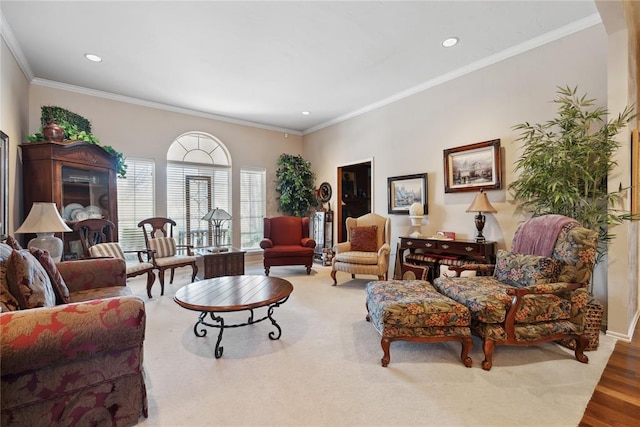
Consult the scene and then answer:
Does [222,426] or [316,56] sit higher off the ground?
[316,56]

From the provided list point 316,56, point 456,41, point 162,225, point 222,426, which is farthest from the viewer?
point 162,225

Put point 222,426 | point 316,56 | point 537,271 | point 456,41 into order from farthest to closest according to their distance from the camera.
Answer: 1. point 316,56
2. point 456,41
3. point 537,271
4. point 222,426

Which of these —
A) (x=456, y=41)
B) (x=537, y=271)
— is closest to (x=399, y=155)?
(x=456, y=41)

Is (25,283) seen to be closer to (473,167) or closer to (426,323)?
(426,323)

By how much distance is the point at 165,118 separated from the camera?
4.89m

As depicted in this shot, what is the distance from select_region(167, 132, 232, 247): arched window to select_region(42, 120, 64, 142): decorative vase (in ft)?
5.47

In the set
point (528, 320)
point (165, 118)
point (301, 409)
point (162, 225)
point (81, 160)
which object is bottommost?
point (301, 409)

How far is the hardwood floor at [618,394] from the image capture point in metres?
1.51

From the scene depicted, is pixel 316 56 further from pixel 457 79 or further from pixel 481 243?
pixel 481 243

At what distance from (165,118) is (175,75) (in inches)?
53.8

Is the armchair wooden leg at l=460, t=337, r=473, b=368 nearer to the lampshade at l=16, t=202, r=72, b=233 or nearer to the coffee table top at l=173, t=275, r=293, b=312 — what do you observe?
the coffee table top at l=173, t=275, r=293, b=312

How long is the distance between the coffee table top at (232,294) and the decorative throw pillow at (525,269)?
6.13ft

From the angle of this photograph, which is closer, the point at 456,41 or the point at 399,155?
the point at 456,41

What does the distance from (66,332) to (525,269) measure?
116 inches
